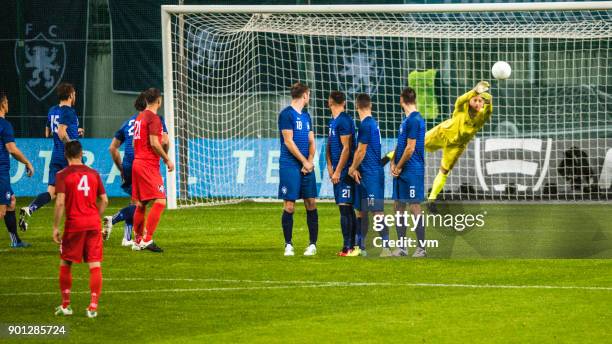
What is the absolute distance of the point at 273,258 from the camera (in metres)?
14.7

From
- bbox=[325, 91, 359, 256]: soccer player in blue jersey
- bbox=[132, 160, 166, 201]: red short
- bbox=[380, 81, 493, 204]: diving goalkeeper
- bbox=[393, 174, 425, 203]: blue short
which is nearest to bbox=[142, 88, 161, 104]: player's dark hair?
bbox=[132, 160, 166, 201]: red short

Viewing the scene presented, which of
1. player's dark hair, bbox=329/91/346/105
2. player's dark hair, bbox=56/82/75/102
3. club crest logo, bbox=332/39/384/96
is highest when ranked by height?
club crest logo, bbox=332/39/384/96

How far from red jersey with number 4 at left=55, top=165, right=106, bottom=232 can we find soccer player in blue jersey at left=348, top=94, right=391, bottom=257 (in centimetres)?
476

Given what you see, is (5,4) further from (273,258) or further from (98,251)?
(98,251)

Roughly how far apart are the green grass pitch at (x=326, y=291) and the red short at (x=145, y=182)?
776 mm

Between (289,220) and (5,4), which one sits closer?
(289,220)

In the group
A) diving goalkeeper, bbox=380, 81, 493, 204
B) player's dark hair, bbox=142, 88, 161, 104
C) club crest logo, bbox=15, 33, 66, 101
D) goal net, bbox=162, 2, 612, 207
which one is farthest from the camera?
club crest logo, bbox=15, 33, 66, 101

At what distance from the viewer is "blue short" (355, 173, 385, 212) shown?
47.3ft

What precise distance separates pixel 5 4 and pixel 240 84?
7.68 meters

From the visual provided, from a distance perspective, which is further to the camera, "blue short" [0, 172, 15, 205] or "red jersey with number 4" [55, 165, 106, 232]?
"blue short" [0, 172, 15, 205]

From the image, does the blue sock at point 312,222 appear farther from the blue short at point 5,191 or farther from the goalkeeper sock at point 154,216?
the blue short at point 5,191

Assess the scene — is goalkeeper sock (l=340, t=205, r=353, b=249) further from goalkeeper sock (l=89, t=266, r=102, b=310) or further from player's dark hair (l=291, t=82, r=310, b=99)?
goalkeeper sock (l=89, t=266, r=102, b=310)

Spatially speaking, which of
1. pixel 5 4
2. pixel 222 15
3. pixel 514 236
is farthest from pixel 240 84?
pixel 514 236

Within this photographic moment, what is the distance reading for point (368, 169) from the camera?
14523 millimetres
